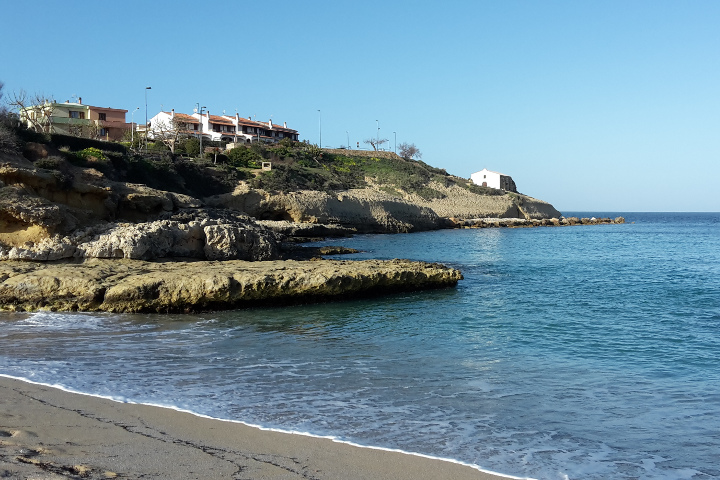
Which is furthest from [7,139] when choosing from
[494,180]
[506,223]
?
[494,180]

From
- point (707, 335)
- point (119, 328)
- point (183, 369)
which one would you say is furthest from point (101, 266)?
point (707, 335)

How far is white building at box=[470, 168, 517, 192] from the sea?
83847 millimetres

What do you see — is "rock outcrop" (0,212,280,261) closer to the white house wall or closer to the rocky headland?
the rocky headland

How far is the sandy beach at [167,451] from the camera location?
209 inches

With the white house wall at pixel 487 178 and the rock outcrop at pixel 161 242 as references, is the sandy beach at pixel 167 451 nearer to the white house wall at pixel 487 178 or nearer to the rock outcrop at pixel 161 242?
the rock outcrop at pixel 161 242

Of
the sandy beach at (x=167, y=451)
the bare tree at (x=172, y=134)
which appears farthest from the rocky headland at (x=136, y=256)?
the bare tree at (x=172, y=134)

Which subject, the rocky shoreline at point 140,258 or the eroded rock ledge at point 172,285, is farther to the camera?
→ the rocky shoreline at point 140,258

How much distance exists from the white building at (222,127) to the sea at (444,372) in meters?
66.4

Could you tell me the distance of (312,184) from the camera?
202ft

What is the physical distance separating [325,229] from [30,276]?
32.7 m

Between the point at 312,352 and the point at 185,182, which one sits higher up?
the point at 185,182

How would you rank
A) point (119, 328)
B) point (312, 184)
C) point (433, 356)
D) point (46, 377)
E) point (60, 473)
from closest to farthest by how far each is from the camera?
point (60, 473) → point (46, 377) → point (433, 356) → point (119, 328) → point (312, 184)

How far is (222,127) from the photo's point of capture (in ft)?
283

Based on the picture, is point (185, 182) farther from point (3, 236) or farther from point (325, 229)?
point (3, 236)
